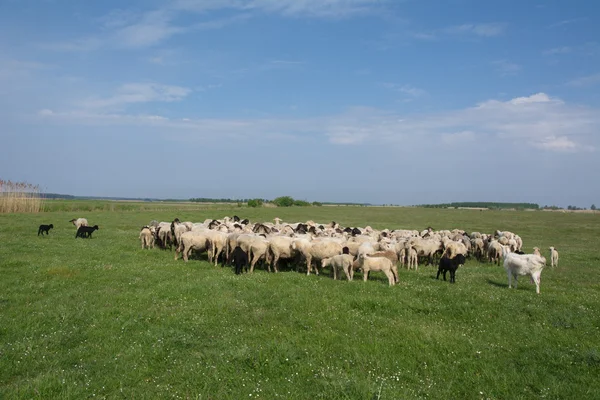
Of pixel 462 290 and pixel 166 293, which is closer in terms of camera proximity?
pixel 166 293

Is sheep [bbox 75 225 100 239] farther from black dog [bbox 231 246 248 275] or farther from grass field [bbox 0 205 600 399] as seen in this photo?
black dog [bbox 231 246 248 275]

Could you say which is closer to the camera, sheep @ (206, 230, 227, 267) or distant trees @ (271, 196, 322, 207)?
sheep @ (206, 230, 227, 267)

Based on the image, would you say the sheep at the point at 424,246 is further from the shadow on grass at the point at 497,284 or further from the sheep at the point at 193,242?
the sheep at the point at 193,242

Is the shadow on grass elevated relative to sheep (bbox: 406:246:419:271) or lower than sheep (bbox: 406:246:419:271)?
lower

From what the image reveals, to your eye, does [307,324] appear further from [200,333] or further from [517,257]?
[517,257]

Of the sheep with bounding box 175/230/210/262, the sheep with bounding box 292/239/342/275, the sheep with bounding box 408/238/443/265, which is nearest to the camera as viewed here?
the sheep with bounding box 292/239/342/275

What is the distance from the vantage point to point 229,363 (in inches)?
314

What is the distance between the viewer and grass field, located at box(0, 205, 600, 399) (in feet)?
23.7

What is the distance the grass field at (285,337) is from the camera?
23.7 ft

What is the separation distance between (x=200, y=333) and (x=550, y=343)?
8.35 m

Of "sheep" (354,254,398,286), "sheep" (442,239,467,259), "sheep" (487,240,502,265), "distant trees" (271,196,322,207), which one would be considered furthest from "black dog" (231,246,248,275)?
"distant trees" (271,196,322,207)


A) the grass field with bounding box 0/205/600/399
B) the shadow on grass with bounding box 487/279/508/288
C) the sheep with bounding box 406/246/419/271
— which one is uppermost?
the sheep with bounding box 406/246/419/271

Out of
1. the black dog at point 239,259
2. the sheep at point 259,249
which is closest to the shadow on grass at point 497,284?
the sheep at point 259,249

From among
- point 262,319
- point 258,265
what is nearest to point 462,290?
point 262,319
